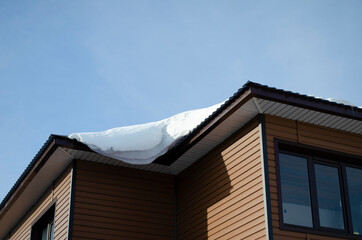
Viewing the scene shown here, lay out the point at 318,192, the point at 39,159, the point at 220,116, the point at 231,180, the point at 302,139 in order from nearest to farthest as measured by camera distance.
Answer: the point at 318,192, the point at 302,139, the point at 220,116, the point at 231,180, the point at 39,159

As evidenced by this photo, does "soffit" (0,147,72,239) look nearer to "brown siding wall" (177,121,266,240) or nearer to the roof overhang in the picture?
the roof overhang

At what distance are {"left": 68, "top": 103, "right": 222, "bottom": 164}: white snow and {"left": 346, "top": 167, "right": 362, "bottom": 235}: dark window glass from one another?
3516 millimetres

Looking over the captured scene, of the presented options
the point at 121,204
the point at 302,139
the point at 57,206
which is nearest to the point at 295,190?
the point at 302,139

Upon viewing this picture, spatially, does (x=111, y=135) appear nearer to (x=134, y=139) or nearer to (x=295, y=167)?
(x=134, y=139)

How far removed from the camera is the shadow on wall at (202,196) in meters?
12.4

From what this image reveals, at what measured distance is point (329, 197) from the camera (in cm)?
1134

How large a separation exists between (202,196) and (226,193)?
110cm

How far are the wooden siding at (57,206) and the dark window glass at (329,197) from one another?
5.53 metres

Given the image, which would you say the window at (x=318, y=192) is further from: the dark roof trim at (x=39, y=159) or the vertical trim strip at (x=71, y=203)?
the vertical trim strip at (x=71, y=203)

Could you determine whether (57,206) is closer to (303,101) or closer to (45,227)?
(45,227)

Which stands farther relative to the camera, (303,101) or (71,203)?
(71,203)

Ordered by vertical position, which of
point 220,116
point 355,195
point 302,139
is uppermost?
point 220,116

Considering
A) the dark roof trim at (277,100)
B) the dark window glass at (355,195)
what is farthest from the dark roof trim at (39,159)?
the dark window glass at (355,195)

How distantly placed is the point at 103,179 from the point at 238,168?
346cm
